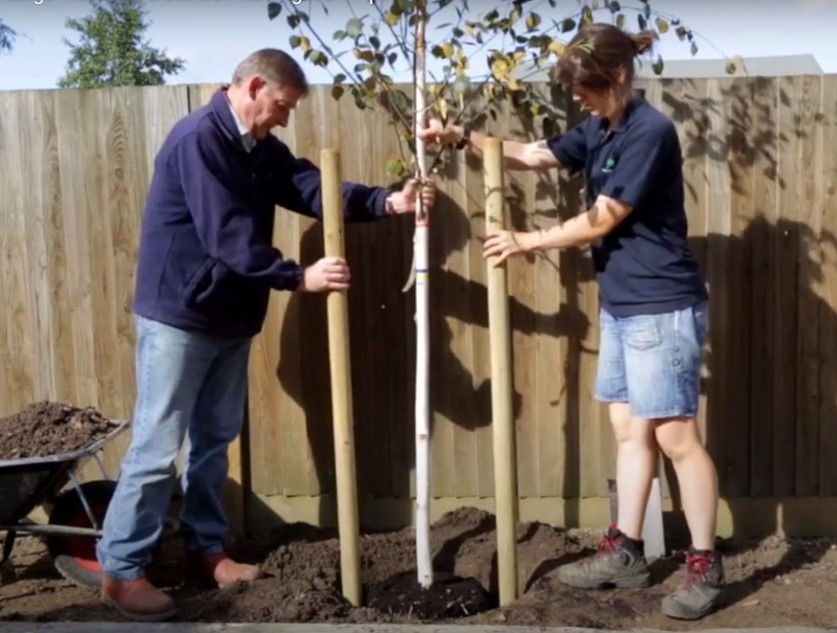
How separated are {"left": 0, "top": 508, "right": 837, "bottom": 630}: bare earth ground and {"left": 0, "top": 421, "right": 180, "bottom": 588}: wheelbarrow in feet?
0.39

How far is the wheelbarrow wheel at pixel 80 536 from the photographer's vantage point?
4.59 metres

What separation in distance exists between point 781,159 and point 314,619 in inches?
113

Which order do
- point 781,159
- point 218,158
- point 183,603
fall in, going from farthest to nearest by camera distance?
point 781,159 < point 183,603 < point 218,158

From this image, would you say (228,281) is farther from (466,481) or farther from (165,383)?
(466,481)

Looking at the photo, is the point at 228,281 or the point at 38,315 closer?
the point at 228,281

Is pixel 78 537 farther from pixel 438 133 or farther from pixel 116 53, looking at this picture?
pixel 116 53

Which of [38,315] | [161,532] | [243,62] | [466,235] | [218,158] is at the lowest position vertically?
[161,532]

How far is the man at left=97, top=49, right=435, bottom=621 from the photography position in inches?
158

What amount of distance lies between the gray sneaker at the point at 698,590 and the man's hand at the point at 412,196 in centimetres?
175

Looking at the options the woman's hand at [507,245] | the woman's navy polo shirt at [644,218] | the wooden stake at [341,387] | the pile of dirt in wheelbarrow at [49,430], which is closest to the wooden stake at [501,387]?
the woman's hand at [507,245]

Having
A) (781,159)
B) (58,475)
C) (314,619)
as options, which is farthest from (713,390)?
(58,475)

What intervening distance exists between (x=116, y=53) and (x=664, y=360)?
1540 centimetres

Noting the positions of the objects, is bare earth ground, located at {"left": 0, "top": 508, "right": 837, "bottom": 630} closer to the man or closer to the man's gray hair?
the man

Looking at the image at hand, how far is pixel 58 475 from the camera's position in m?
4.41
